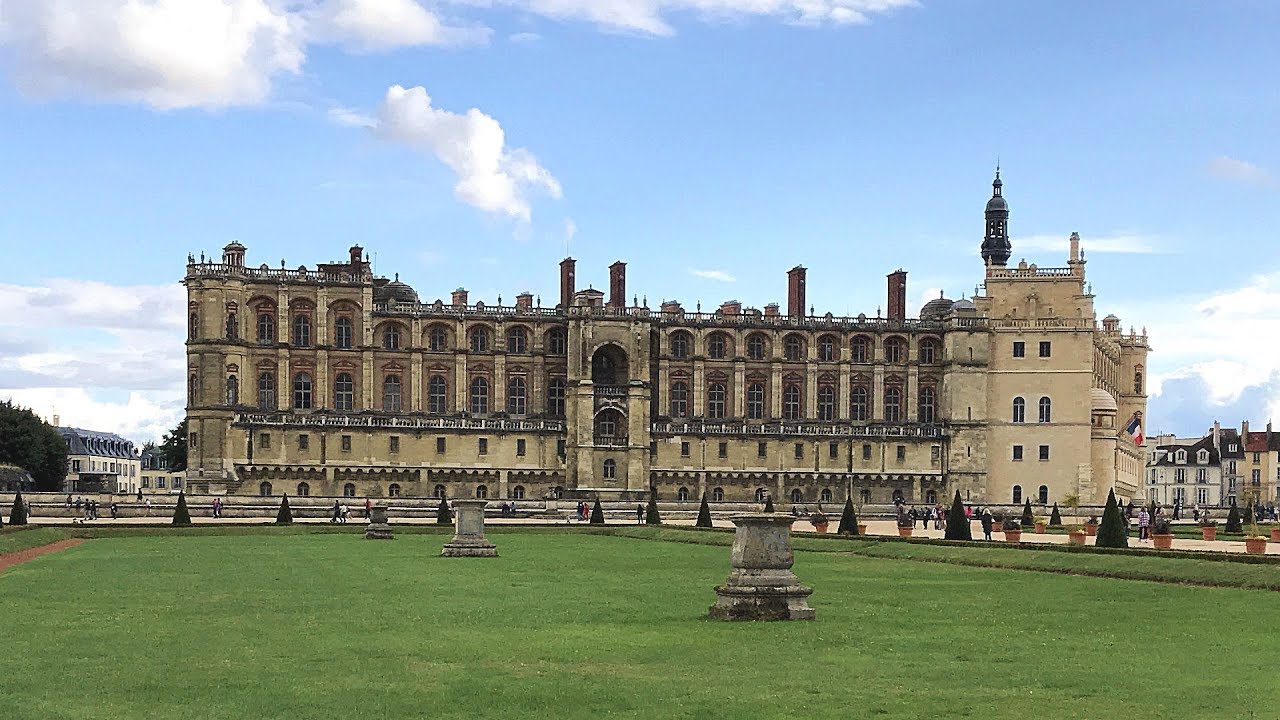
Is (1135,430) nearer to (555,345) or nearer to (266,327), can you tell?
(555,345)

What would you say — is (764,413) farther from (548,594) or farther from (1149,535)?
(548,594)

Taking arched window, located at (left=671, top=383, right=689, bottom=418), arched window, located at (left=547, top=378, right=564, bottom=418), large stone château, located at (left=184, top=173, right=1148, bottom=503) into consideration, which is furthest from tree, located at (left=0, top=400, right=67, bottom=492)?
arched window, located at (left=671, top=383, right=689, bottom=418)

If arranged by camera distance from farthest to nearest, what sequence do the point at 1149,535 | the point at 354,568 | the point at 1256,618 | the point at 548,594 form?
1. the point at 1149,535
2. the point at 354,568
3. the point at 548,594
4. the point at 1256,618

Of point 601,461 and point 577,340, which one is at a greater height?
point 577,340

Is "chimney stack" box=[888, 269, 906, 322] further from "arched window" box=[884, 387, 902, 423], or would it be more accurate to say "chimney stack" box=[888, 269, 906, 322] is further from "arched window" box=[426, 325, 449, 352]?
"arched window" box=[426, 325, 449, 352]

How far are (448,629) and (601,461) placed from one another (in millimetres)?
75585

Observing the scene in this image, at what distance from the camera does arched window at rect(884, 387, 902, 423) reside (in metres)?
104

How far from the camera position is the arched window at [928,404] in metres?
104

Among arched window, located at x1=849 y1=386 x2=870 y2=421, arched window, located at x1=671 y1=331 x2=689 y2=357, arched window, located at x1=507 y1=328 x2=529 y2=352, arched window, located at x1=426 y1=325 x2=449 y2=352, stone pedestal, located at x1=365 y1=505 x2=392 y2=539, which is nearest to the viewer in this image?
stone pedestal, located at x1=365 y1=505 x2=392 y2=539

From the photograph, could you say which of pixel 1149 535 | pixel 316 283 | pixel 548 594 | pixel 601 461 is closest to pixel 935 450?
pixel 601 461

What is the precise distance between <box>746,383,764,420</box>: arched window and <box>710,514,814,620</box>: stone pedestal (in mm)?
79939

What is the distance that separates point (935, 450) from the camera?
334 feet

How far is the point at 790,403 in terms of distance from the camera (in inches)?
4045

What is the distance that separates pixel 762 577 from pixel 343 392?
251 feet
